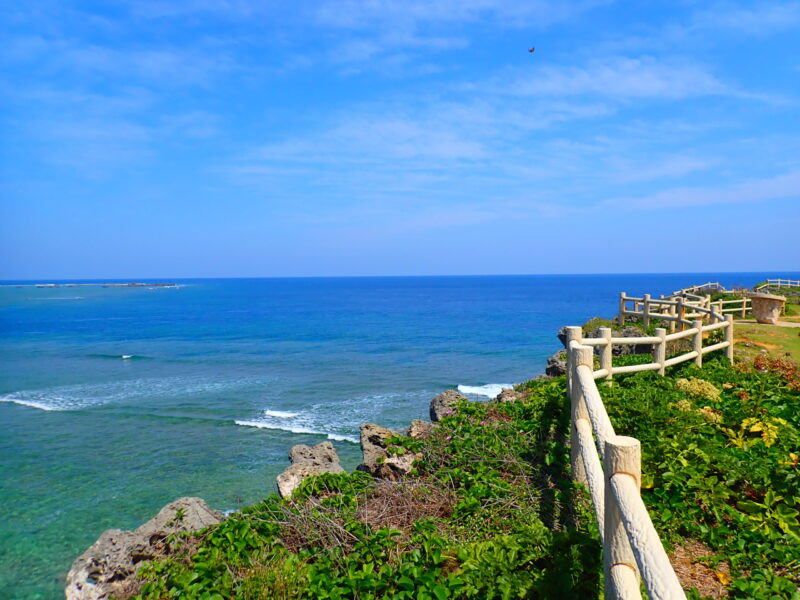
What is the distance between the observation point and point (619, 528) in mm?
3381

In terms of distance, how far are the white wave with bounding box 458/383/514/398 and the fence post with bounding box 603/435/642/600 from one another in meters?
22.0

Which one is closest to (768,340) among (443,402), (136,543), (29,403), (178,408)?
(443,402)

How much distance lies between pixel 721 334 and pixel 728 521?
9.47m

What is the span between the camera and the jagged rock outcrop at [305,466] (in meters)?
8.73

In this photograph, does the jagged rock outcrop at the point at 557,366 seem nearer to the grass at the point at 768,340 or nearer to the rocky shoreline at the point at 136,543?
the grass at the point at 768,340

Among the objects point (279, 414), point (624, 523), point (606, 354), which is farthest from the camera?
point (279, 414)

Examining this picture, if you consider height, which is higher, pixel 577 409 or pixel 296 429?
pixel 577 409

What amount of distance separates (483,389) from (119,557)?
2223cm

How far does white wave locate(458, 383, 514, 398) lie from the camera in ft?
84.9

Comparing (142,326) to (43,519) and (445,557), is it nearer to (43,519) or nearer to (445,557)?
(43,519)

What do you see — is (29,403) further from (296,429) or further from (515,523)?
(515,523)

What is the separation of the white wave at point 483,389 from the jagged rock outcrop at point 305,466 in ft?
51.0

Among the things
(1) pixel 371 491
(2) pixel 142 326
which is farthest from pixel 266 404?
(2) pixel 142 326

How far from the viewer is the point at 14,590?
30.7 feet
